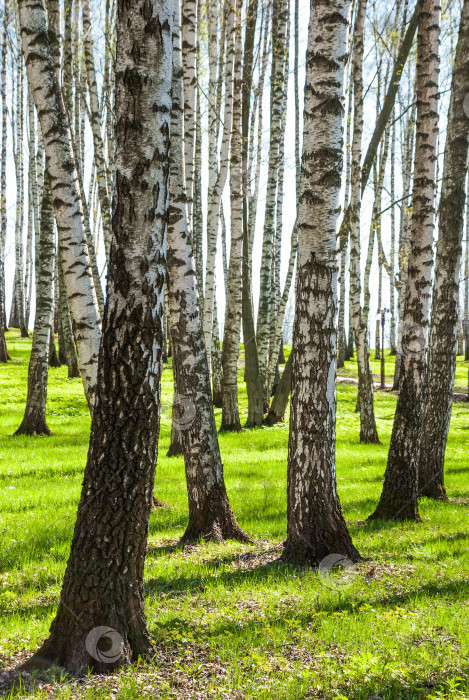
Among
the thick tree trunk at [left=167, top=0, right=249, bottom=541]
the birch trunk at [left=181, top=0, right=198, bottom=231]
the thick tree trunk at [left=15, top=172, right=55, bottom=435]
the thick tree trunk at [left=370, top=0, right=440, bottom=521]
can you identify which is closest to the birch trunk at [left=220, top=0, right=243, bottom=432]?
the birch trunk at [left=181, top=0, right=198, bottom=231]

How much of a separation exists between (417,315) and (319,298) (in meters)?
2.62

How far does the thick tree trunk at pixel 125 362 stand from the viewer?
129 inches

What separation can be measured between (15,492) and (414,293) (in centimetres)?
586

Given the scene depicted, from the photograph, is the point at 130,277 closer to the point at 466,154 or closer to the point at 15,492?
the point at 15,492

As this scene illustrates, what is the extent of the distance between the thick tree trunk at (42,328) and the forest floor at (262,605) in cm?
364

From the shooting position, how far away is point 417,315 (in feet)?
23.5

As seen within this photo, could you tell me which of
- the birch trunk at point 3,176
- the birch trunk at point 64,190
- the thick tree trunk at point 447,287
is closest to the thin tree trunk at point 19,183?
the birch trunk at point 3,176

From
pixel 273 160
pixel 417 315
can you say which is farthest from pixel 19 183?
pixel 417 315

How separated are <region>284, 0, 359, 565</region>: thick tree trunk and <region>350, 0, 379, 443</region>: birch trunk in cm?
720

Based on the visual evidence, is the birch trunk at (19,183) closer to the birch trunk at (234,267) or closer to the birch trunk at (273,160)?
the birch trunk at (273,160)

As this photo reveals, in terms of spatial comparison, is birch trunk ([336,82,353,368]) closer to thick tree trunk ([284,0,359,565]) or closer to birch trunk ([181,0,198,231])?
birch trunk ([181,0,198,231])

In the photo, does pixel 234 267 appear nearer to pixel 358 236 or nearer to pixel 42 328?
pixel 358 236

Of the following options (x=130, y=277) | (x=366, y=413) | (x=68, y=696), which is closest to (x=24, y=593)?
(x=68, y=696)

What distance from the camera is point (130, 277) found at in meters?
A: 3.27
